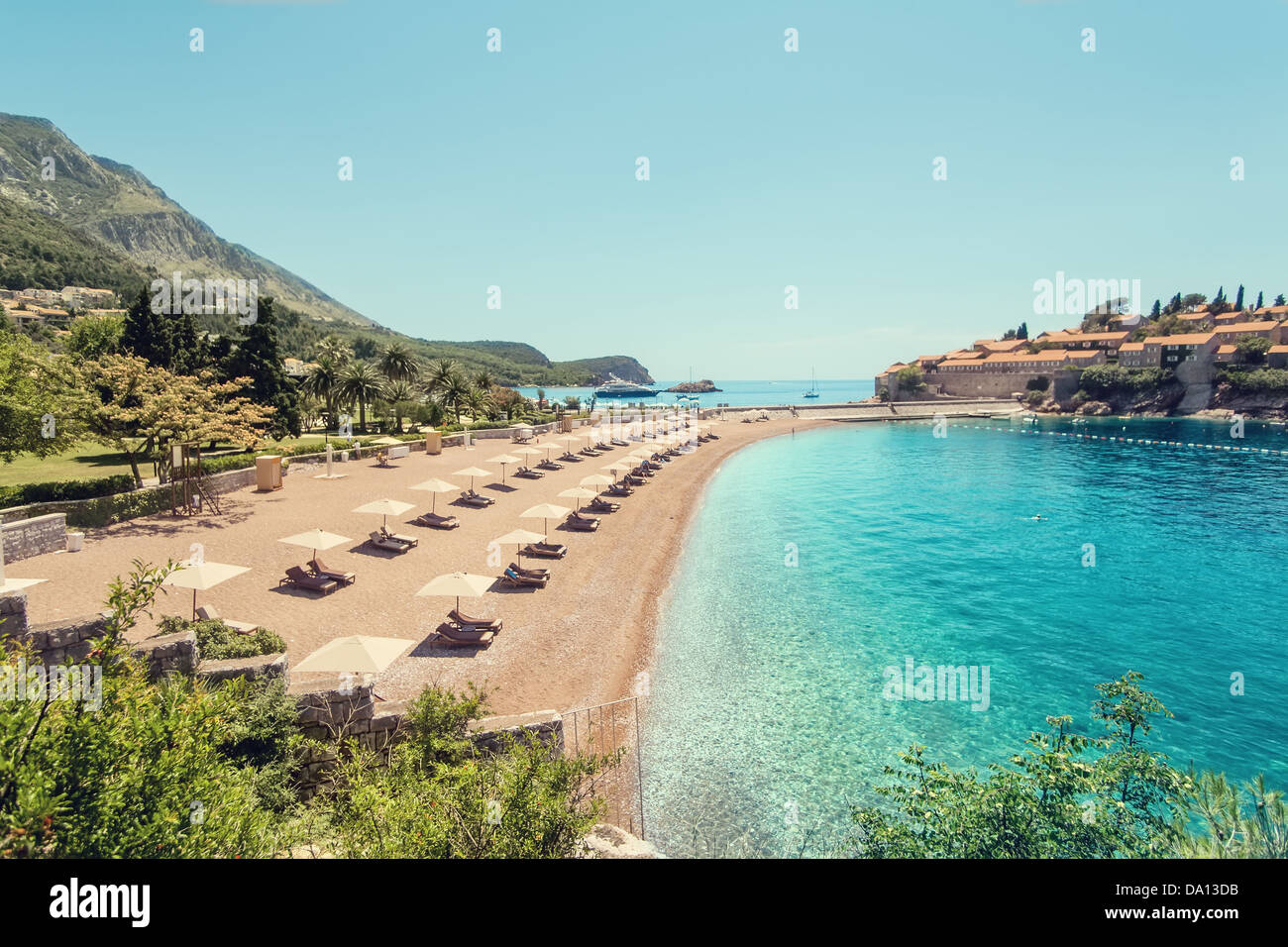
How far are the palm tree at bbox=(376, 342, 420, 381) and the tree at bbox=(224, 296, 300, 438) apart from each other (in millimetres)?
11641

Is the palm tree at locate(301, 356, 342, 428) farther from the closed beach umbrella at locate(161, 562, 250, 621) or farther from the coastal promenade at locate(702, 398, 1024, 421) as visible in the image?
the coastal promenade at locate(702, 398, 1024, 421)

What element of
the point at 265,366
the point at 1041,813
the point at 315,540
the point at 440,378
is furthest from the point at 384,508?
the point at 440,378

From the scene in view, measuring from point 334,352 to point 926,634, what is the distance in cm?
5063

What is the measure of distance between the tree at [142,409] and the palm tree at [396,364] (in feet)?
88.5

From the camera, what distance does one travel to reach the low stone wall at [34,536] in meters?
16.7

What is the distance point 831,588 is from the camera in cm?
2288

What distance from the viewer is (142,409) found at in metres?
21.5

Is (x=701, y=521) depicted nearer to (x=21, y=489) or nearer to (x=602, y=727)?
(x=602, y=727)

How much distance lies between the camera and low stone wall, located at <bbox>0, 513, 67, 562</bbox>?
A: 16.7 m

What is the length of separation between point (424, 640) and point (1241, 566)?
35299 millimetres

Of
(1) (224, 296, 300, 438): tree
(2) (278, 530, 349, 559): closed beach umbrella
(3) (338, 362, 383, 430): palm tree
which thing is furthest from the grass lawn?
(2) (278, 530, 349, 559): closed beach umbrella

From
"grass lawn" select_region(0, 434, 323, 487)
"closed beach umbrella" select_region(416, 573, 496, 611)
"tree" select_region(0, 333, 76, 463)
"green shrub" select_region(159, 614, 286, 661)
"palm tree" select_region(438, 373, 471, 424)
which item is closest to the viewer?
"green shrub" select_region(159, 614, 286, 661)

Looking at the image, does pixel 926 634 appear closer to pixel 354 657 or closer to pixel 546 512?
pixel 546 512
